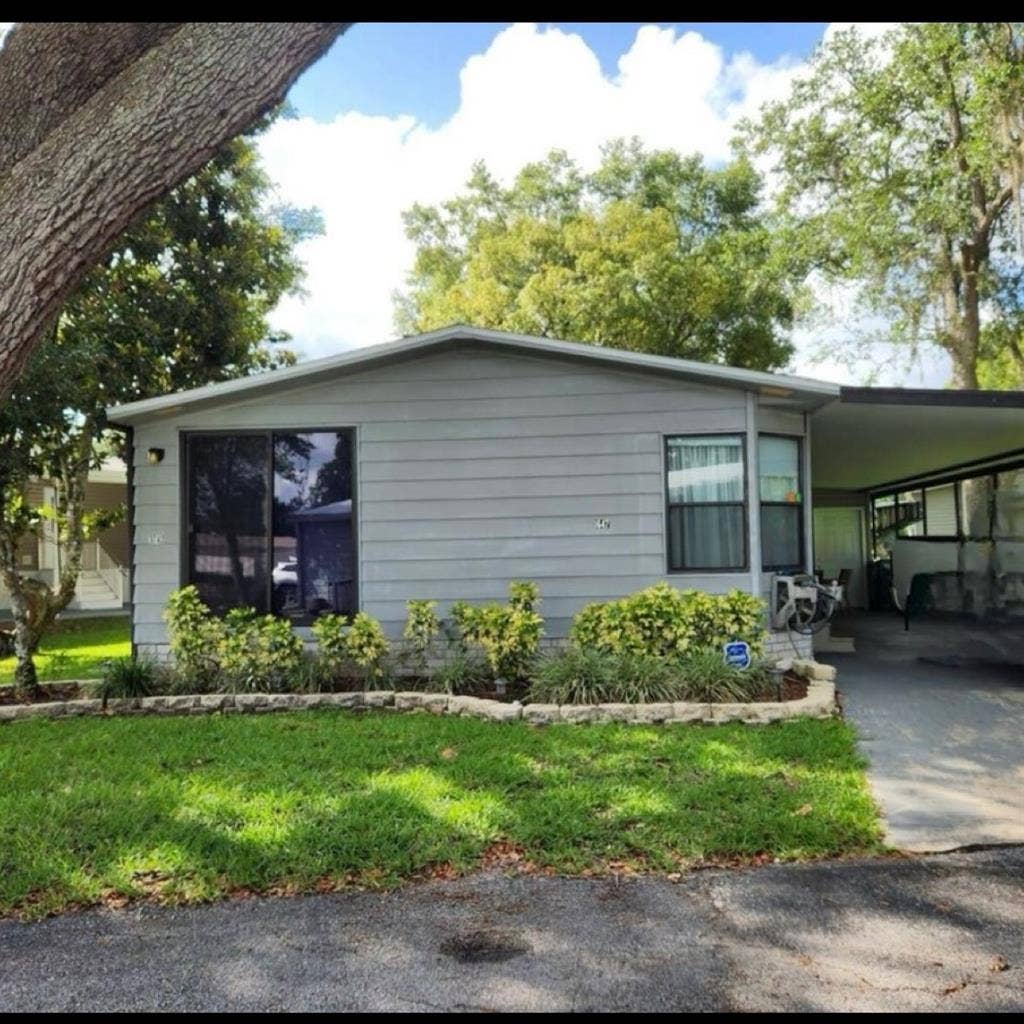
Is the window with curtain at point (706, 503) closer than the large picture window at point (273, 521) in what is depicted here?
Yes

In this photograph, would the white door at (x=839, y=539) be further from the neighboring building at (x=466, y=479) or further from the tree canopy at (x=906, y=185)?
the neighboring building at (x=466, y=479)

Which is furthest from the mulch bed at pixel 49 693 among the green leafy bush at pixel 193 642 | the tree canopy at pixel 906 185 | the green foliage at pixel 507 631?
the tree canopy at pixel 906 185

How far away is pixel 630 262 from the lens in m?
18.8

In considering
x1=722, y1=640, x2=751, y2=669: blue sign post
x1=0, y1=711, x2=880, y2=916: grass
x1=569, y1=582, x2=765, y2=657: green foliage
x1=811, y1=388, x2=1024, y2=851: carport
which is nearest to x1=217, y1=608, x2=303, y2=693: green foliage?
x1=0, y1=711, x2=880, y2=916: grass

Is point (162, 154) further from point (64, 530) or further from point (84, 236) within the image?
point (64, 530)

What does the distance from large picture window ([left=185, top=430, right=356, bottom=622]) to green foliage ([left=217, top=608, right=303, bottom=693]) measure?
529 mm

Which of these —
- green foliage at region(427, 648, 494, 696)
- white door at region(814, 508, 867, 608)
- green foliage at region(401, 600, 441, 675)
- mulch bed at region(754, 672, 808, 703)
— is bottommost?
mulch bed at region(754, 672, 808, 703)

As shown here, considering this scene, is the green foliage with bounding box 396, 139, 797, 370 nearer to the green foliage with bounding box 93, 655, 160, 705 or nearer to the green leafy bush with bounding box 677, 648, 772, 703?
the green leafy bush with bounding box 677, 648, 772, 703

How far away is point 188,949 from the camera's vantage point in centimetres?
273

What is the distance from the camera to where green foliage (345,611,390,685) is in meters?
6.67

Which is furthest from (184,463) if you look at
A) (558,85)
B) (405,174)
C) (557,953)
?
(405,174)

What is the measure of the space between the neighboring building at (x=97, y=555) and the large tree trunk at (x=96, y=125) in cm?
1329

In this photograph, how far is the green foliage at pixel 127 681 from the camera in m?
6.57

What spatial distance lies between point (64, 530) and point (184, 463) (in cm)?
377
